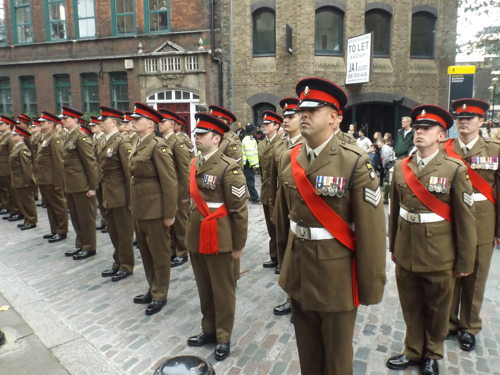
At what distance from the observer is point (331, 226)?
2.70m

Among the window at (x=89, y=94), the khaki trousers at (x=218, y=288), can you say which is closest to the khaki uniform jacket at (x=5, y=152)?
the khaki trousers at (x=218, y=288)

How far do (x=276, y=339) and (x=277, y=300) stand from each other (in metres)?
0.96

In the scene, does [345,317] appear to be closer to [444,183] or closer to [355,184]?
[355,184]

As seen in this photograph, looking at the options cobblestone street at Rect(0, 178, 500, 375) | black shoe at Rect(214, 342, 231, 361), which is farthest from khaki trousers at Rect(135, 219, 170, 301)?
black shoe at Rect(214, 342, 231, 361)

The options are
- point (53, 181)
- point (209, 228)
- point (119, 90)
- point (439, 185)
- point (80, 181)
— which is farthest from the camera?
point (119, 90)

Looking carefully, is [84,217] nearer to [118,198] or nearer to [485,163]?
[118,198]

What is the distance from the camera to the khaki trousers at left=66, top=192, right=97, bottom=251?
7.03m

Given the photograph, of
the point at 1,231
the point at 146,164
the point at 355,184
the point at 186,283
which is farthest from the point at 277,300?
the point at 1,231

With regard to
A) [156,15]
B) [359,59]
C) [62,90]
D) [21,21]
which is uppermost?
[21,21]

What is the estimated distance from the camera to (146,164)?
504cm

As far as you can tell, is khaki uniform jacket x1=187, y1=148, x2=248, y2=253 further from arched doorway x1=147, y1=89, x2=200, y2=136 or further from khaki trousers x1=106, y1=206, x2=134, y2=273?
arched doorway x1=147, y1=89, x2=200, y2=136

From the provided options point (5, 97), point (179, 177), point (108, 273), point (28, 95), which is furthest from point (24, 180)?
point (5, 97)

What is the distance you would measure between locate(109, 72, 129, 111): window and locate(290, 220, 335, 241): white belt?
1850 cm

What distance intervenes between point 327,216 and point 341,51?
1631 centimetres
